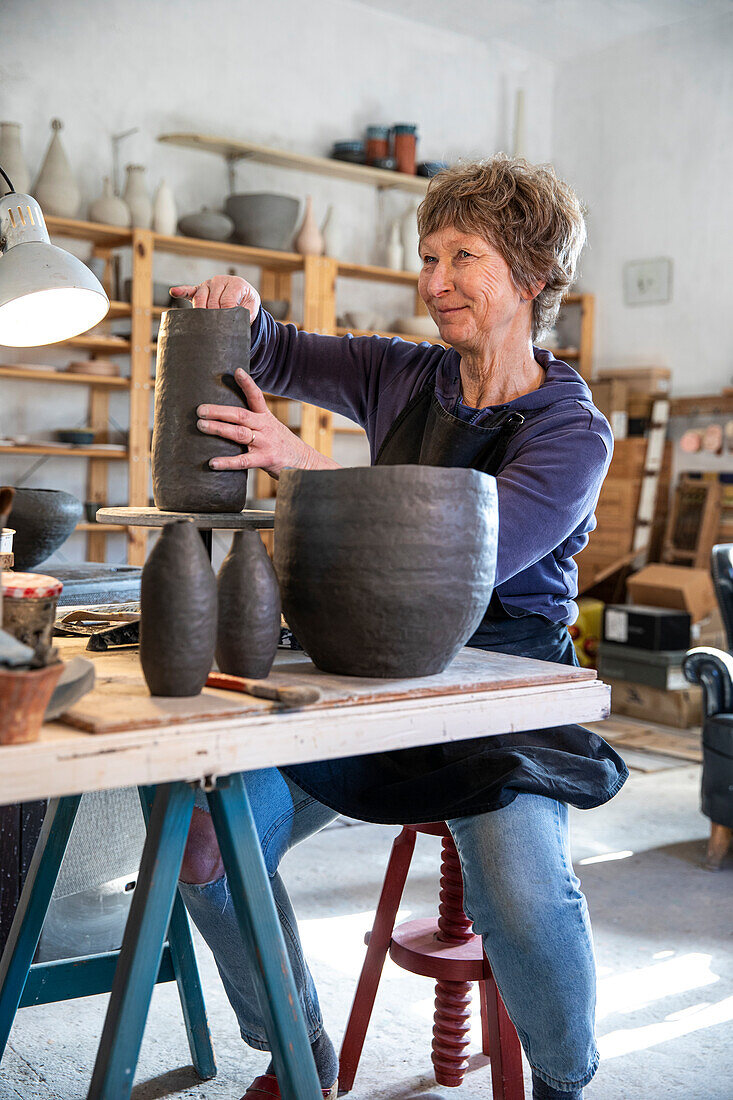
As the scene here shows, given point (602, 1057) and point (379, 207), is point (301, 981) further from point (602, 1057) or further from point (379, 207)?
point (379, 207)

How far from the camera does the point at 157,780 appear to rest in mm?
925

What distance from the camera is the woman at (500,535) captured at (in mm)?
1300

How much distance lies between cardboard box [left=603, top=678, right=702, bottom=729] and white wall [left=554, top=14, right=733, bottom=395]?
64.9 inches

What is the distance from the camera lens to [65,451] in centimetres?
446

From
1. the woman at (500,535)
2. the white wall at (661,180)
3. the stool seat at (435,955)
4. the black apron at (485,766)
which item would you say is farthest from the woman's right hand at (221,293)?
→ the white wall at (661,180)

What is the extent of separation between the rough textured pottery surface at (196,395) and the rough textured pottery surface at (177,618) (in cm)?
42

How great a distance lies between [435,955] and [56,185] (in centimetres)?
372

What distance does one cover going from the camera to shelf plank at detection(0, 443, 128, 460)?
432 centimetres

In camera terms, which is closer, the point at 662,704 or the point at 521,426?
the point at 521,426

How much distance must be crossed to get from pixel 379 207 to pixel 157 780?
523 cm

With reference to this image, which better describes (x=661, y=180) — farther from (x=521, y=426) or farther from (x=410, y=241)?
(x=521, y=426)

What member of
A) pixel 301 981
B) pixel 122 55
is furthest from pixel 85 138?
pixel 301 981

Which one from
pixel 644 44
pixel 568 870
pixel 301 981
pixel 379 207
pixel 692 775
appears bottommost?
pixel 692 775

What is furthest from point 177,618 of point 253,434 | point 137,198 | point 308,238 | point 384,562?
point 308,238
